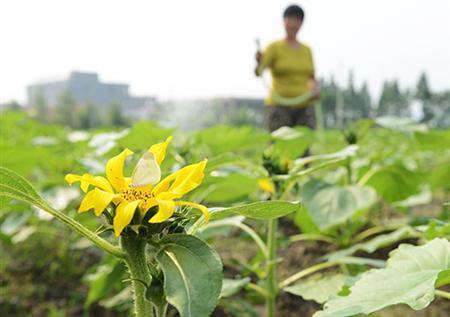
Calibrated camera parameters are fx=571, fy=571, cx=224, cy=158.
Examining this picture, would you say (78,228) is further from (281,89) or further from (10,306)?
(281,89)

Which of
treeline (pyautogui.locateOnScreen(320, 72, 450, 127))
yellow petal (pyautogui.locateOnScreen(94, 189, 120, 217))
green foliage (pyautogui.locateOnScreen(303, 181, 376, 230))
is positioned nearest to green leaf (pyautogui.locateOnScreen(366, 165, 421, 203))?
green foliage (pyautogui.locateOnScreen(303, 181, 376, 230))

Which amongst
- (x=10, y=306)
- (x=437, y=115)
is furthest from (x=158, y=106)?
(x=10, y=306)

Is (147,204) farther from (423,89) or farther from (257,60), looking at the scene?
(423,89)

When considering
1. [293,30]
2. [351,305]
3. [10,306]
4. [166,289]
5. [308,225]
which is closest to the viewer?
[166,289]

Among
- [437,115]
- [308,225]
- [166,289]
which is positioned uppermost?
[166,289]

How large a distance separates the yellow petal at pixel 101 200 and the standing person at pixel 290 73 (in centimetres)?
325

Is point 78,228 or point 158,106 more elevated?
point 78,228

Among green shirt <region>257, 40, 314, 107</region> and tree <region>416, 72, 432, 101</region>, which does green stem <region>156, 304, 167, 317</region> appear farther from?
tree <region>416, 72, 432, 101</region>

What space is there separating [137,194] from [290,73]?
3.46 metres

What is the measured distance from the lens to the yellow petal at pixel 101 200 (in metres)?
0.60

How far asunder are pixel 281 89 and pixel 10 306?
2.44 meters

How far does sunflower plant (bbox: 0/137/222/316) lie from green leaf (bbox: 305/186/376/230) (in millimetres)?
842

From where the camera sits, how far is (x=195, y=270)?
0.59 meters

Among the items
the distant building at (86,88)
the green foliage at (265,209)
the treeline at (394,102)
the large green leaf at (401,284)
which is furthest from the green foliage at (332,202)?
the distant building at (86,88)
